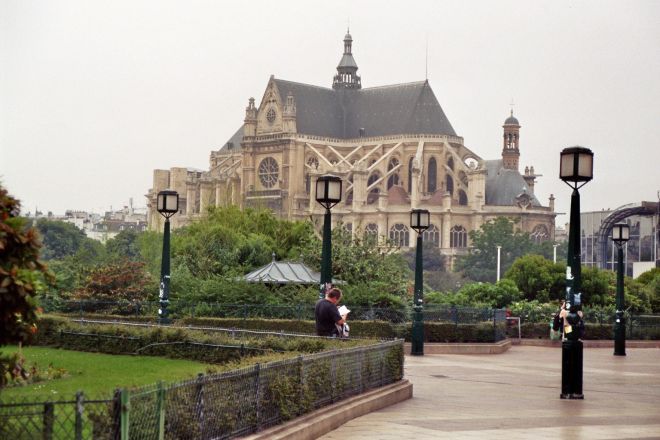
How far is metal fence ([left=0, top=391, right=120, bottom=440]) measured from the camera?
902 centimetres

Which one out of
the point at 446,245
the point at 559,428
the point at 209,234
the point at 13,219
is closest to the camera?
the point at 13,219

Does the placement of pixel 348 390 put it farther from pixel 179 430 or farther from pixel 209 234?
pixel 209 234

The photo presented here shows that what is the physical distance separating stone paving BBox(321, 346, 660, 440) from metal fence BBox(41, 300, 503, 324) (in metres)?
4.96

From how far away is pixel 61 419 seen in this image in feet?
30.8

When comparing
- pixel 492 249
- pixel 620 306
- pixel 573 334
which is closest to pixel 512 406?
pixel 573 334

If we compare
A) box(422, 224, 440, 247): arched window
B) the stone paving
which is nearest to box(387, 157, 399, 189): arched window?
box(422, 224, 440, 247): arched window

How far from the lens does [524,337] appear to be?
42.6 meters

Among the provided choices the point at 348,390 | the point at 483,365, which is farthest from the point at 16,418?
the point at 483,365

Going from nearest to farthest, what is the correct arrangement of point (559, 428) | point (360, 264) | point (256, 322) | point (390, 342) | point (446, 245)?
point (559, 428)
point (390, 342)
point (256, 322)
point (360, 264)
point (446, 245)

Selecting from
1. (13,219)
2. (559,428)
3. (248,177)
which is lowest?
(559,428)

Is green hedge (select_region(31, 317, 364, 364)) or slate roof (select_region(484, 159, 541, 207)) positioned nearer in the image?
green hedge (select_region(31, 317, 364, 364))

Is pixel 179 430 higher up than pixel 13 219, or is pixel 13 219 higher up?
pixel 13 219

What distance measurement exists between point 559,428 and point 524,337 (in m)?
27.3

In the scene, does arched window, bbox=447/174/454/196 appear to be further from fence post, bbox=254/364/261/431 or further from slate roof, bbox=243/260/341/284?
fence post, bbox=254/364/261/431
